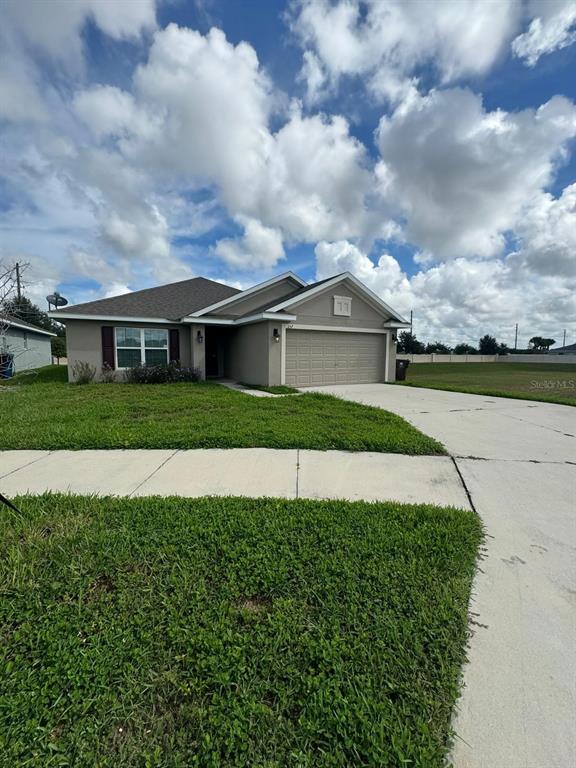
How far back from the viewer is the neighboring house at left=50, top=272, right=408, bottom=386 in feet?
41.6

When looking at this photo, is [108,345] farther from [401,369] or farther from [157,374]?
[401,369]

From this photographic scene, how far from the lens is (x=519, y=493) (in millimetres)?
Result: 3760

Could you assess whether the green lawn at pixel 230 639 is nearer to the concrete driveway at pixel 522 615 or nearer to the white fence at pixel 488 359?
the concrete driveway at pixel 522 615

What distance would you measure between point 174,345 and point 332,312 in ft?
21.9

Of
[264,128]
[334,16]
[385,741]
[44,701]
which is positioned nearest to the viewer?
[385,741]

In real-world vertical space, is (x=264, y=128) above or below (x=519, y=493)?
above

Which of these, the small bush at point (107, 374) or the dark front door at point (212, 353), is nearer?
the small bush at point (107, 374)

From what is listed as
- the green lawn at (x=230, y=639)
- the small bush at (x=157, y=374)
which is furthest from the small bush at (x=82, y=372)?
the green lawn at (x=230, y=639)

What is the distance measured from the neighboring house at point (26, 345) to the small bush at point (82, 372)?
5487 millimetres

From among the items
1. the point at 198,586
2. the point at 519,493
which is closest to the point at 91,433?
the point at 198,586

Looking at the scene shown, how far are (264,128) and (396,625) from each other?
13041mm

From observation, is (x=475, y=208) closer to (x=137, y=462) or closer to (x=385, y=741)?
(x=137, y=462)

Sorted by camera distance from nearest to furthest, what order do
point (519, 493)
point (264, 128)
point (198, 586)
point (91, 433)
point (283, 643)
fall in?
point (283, 643) → point (198, 586) → point (519, 493) → point (91, 433) → point (264, 128)

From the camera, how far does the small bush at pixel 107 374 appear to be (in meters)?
13.1
